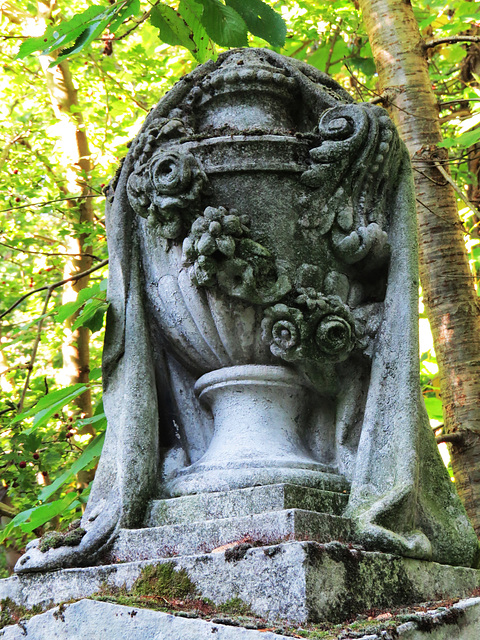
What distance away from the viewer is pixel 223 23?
8.18ft

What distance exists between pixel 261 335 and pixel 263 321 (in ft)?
0.22

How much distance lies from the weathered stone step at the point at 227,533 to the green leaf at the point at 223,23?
1580 millimetres

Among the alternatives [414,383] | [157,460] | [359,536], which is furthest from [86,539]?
[414,383]

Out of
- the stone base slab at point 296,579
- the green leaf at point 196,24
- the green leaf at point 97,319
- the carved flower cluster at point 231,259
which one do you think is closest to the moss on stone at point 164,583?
the stone base slab at point 296,579

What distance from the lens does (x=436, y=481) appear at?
10.9 ft

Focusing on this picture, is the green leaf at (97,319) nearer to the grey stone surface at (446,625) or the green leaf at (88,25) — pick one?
the green leaf at (88,25)

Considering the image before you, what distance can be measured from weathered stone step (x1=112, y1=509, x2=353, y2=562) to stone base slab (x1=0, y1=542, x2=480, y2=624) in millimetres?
107

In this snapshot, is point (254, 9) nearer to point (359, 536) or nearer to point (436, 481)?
point (359, 536)

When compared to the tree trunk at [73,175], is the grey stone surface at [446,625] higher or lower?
lower

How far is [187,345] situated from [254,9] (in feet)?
4.81

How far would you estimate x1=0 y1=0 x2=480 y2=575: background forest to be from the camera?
2.91 metres

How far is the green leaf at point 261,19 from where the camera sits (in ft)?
8.23

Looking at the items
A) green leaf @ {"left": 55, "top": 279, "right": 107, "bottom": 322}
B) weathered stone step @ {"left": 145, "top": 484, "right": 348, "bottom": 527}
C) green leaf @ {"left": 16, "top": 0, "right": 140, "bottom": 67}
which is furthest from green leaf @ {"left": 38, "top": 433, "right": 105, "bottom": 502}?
green leaf @ {"left": 16, "top": 0, "right": 140, "bottom": 67}

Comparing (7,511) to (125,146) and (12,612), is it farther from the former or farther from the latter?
(125,146)
